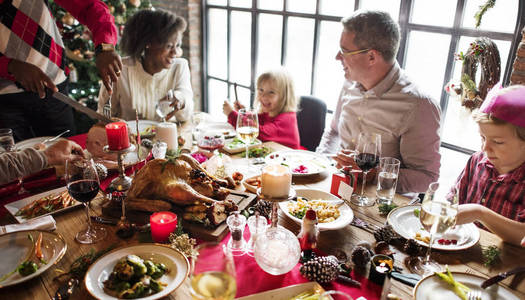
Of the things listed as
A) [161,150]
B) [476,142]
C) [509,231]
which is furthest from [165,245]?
[476,142]

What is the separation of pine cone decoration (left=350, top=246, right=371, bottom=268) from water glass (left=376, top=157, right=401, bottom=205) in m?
0.43

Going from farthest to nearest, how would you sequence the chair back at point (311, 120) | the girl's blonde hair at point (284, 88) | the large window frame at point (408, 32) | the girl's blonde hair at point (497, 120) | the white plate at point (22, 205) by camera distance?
the chair back at point (311, 120) < the girl's blonde hair at point (284, 88) < the large window frame at point (408, 32) < the girl's blonde hair at point (497, 120) < the white plate at point (22, 205)

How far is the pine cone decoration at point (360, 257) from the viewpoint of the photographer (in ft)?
3.42

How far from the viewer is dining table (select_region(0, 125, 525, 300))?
0.94 metres

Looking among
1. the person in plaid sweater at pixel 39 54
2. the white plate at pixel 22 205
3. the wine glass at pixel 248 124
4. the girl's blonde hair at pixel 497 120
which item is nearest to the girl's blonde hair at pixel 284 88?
the wine glass at pixel 248 124

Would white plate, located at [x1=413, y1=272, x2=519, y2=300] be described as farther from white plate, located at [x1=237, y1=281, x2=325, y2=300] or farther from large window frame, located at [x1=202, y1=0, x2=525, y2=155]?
large window frame, located at [x1=202, y1=0, x2=525, y2=155]

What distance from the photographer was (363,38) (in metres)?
1.97

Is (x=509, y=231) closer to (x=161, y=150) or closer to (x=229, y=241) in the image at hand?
(x=229, y=241)

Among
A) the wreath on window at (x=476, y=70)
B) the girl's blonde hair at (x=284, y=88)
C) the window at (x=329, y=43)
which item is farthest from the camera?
the girl's blonde hair at (x=284, y=88)

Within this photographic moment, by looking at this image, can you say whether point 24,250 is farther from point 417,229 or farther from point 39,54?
point 39,54

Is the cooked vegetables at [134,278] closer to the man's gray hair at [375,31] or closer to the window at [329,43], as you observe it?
the man's gray hair at [375,31]

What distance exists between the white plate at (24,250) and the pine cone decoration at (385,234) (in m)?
1.02

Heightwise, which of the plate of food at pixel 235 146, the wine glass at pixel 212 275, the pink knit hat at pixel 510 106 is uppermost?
the pink knit hat at pixel 510 106

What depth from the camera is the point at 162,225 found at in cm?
112
